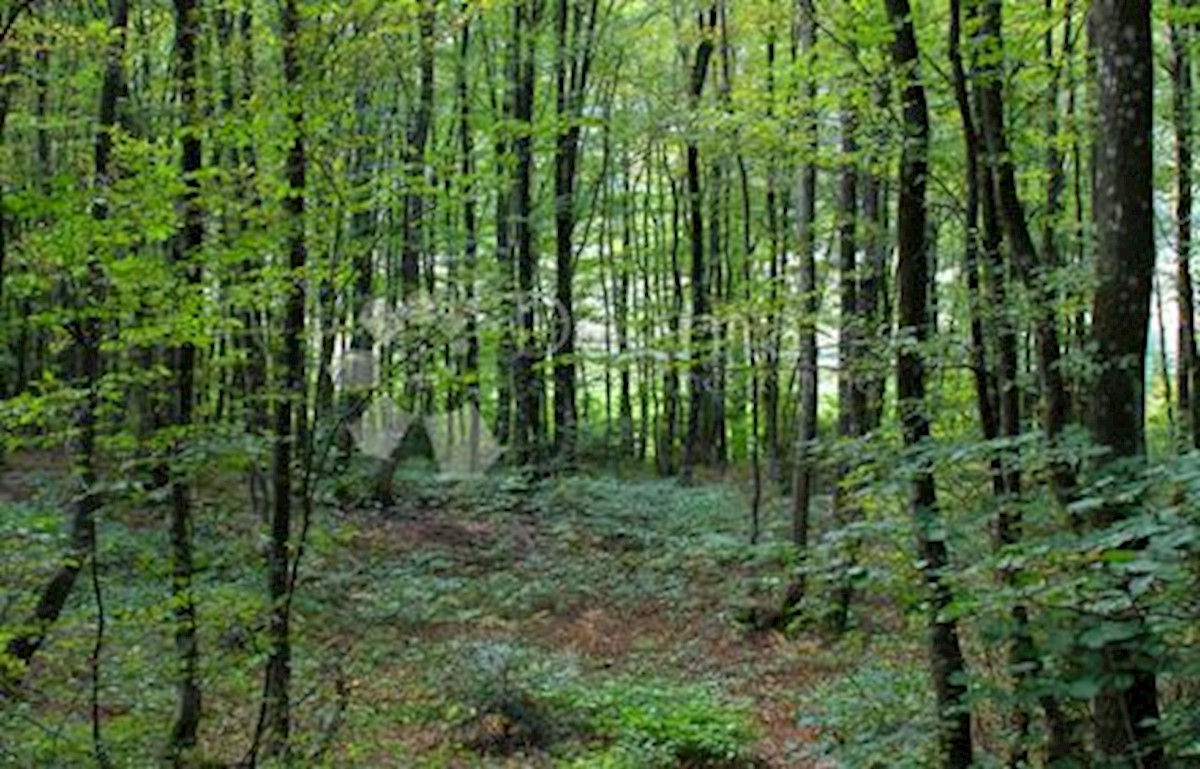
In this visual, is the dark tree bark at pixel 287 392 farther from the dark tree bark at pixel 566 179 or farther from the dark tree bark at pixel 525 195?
the dark tree bark at pixel 566 179

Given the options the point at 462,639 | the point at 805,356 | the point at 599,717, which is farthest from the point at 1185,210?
the point at 462,639

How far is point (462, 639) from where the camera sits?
1174cm

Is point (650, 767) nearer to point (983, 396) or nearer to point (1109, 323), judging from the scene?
point (983, 396)

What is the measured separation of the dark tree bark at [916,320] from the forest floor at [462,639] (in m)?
0.69

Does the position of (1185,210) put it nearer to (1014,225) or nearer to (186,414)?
(1014,225)

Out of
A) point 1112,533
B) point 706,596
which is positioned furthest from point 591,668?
point 1112,533

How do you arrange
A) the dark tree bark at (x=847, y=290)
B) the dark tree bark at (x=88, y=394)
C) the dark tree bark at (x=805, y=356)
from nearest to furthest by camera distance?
the dark tree bark at (x=88, y=394)
the dark tree bark at (x=847, y=290)
the dark tree bark at (x=805, y=356)

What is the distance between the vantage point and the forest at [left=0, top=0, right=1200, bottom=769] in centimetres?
415

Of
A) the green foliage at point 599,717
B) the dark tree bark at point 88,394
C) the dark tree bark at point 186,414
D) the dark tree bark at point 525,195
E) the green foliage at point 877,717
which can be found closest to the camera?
the green foliage at point 877,717

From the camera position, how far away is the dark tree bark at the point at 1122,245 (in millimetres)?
3986

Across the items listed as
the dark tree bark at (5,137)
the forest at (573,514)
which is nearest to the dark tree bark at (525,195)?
the forest at (573,514)

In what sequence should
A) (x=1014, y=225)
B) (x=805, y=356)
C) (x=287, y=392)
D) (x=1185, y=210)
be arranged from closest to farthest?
(x=1014, y=225), (x=287, y=392), (x=805, y=356), (x=1185, y=210)

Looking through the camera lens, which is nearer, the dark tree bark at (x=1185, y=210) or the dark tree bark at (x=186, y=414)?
the dark tree bark at (x=186, y=414)

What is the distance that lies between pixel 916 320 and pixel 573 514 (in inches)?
489
